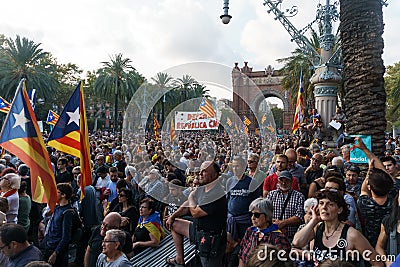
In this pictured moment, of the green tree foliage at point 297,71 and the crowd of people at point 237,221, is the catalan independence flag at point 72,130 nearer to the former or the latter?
the crowd of people at point 237,221

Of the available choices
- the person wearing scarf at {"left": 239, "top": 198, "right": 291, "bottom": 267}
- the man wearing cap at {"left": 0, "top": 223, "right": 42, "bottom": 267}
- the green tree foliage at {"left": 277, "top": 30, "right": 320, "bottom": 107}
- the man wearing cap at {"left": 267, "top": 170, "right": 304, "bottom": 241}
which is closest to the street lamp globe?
the man wearing cap at {"left": 267, "top": 170, "right": 304, "bottom": 241}

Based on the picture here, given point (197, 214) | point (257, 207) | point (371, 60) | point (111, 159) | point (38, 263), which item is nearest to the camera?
point (38, 263)

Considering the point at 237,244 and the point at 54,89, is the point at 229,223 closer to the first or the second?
the point at 237,244

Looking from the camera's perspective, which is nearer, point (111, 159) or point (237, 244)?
point (237, 244)

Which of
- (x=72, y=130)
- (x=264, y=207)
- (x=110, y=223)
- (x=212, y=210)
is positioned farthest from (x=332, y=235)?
(x=72, y=130)

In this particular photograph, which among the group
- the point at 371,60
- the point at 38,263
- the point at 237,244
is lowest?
the point at 237,244

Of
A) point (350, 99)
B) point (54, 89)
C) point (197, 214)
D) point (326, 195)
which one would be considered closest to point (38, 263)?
point (197, 214)

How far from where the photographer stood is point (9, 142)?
5551 mm

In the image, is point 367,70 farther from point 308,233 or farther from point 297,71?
point 297,71

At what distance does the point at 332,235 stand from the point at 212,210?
1420 millimetres

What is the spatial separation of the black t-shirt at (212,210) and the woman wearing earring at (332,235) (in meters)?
1.09

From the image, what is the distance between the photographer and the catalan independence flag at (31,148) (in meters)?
5.20

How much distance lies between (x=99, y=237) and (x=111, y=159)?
7.42m

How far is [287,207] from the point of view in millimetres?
4305
